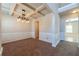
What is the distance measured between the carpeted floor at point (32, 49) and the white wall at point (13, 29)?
0.38 ft

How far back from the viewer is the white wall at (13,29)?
5.15 feet

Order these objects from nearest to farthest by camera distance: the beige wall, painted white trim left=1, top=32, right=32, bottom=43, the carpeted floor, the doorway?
painted white trim left=1, top=32, right=32, bottom=43 < the carpeted floor < the doorway < the beige wall

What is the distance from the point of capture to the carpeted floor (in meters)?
1.70

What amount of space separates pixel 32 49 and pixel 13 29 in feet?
2.19

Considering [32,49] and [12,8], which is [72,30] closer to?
[32,49]

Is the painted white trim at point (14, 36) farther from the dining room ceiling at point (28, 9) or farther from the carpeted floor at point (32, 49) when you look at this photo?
the dining room ceiling at point (28, 9)

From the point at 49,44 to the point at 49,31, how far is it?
1.12 feet

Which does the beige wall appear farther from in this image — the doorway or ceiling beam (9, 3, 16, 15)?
ceiling beam (9, 3, 16, 15)

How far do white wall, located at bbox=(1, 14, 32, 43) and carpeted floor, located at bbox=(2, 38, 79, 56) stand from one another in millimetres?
115

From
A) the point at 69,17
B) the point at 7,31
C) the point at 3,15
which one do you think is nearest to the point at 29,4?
the point at 3,15

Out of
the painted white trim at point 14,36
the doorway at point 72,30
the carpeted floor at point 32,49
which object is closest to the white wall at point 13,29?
the painted white trim at point 14,36

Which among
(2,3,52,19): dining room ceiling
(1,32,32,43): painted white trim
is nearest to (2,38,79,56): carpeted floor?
(1,32,32,43): painted white trim

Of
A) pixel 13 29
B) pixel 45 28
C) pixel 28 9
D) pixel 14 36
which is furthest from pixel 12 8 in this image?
pixel 45 28

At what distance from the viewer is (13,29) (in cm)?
170
